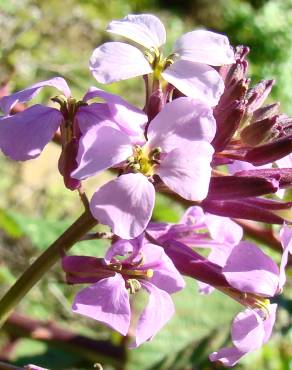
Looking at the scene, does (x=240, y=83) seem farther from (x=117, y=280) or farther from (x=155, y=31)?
(x=117, y=280)

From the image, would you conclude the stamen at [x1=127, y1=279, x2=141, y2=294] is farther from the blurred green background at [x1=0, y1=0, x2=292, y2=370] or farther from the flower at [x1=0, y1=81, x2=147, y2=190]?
the blurred green background at [x1=0, y1=0, x2=292, y2=370]

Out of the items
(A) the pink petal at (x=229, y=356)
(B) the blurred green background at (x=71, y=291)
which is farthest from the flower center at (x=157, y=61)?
(B) the blurred green background at (x=71, y=291)

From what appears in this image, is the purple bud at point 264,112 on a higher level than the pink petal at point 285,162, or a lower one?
higher

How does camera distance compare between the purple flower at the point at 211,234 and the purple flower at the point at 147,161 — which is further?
the purple flower at the point at 211,234

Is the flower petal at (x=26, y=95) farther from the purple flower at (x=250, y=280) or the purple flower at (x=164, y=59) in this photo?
the purple flower at (x=250, y=280)

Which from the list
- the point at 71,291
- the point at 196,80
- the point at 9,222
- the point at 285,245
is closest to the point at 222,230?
the point at 285,245

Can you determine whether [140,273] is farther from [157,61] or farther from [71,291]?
[71,291]

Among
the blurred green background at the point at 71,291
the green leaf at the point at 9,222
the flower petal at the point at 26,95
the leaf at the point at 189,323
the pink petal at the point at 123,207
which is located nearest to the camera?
the pink petal at the point at 123,207

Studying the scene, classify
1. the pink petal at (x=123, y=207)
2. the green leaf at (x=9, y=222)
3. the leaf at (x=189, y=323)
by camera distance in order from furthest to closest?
the leaf at (x=189, y=323)
the green leaf at (x=9, y=222)
the pink petal at (x=123, y=207)
